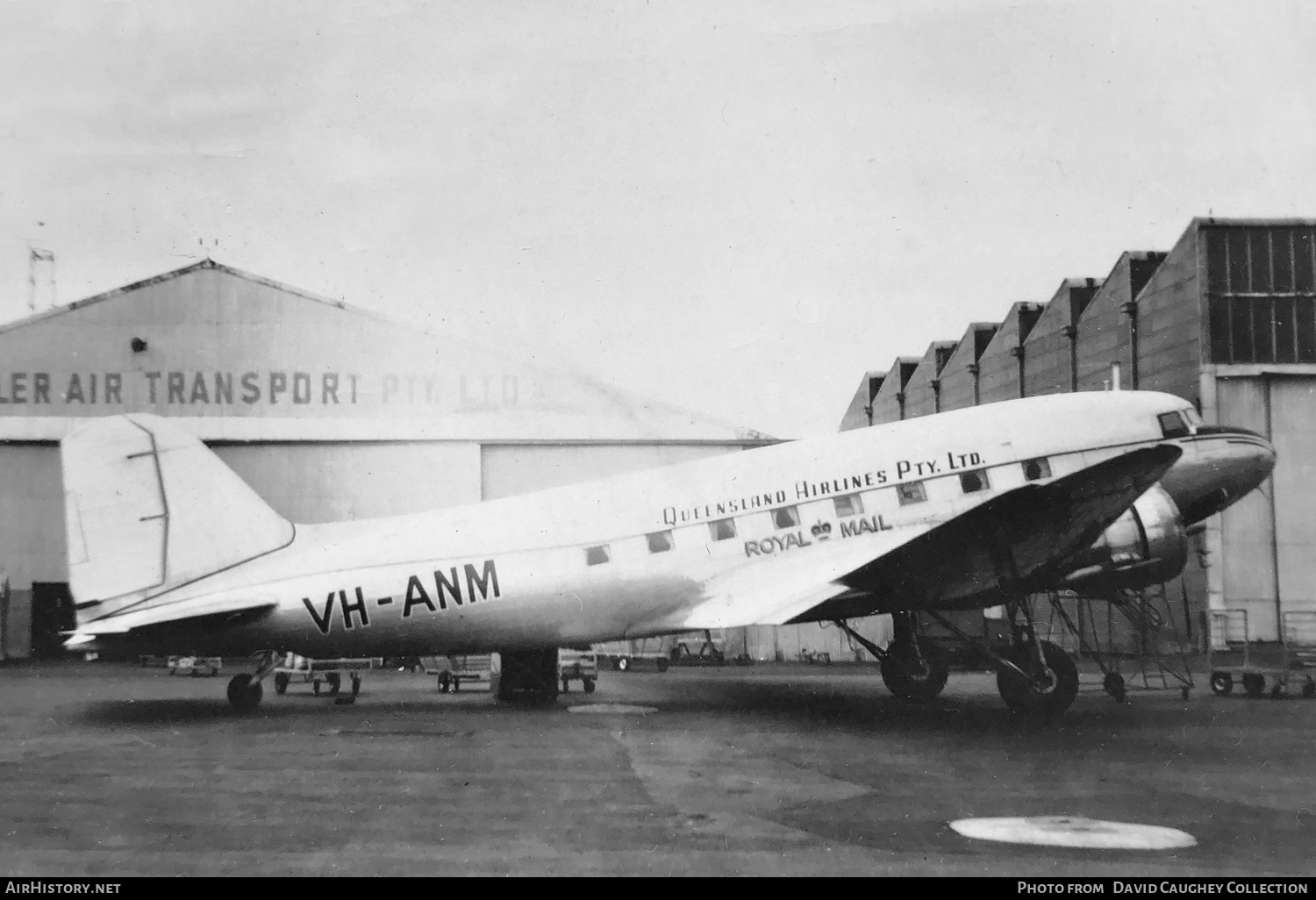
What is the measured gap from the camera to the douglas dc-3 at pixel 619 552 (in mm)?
12367

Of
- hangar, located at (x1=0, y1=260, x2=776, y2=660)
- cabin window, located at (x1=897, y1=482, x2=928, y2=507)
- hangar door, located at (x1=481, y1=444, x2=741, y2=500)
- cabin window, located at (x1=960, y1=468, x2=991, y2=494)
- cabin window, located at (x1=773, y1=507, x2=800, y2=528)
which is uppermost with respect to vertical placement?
hangar, located at (x1=0, y1=260, x2=776, y2=660)

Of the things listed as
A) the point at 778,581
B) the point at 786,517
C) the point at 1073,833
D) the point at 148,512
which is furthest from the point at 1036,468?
the point at 148,512

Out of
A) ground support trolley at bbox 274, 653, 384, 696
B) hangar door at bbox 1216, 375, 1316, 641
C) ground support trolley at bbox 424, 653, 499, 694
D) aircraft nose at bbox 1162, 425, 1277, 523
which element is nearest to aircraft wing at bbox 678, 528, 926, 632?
aircraft nose at bbox 1162, 425, 1277, 523

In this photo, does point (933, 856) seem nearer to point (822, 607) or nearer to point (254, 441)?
point (822, 607)

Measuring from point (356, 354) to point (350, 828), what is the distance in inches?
652

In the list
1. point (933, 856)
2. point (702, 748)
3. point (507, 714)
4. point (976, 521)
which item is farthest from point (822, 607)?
point (933, 856)

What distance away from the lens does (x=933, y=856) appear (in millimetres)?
5914

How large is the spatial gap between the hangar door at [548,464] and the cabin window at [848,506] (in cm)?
948

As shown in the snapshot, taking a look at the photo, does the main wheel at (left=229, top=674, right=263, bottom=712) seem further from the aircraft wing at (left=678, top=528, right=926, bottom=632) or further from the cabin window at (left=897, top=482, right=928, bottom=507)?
the cabin window at (left=897, top=482, right=928, bottom=507)

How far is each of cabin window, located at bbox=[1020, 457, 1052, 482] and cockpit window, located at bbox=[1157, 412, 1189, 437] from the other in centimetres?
214

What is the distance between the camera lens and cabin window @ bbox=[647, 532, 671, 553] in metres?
13.3

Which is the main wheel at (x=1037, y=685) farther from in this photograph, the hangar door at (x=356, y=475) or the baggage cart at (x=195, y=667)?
the baggage cart at (x=195, y=667)

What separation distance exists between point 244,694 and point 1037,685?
1025cm

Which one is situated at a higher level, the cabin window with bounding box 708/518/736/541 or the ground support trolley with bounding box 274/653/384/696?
the cabin window with bounding box 708/518/736/541
